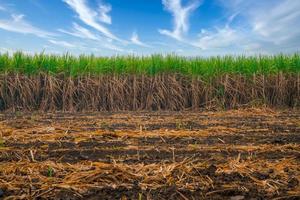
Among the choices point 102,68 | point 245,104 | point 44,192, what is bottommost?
point 44,192

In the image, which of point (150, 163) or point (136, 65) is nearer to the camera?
point (150, 163)

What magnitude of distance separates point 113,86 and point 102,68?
76cm

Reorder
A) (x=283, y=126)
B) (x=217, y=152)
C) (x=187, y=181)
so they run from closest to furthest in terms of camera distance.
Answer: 1. (x=187, y=181)
2. (x=217, y=152)
3. (x=283, y=126)

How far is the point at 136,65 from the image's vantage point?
1142 cm

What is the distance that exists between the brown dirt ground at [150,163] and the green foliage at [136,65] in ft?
17.3

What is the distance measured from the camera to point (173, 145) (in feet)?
15.4

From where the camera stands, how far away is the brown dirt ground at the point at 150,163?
9.98 feet

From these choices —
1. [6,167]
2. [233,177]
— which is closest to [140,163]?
[233,177]

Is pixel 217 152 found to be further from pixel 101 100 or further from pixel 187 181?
pixel 101 100

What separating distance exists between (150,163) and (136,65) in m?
7.79

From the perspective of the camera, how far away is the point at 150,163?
3.79m

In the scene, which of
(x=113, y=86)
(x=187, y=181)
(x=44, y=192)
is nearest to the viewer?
(x=44, y=192)

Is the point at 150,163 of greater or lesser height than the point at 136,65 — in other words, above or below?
below

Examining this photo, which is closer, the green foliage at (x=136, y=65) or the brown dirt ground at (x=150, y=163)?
the brown dirt ground at (x=150, y=163)
